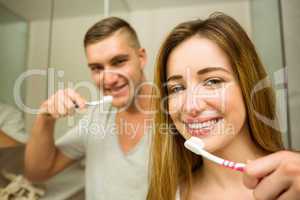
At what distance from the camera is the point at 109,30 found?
648 mm

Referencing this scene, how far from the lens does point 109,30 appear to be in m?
0.65

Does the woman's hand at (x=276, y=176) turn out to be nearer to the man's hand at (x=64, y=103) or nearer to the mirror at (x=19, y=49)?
the man's hand at (x=64, y=103)

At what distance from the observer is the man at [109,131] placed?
0.61 m

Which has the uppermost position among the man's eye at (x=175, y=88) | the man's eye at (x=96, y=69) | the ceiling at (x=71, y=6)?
the ceiling at (x=71, y=6)

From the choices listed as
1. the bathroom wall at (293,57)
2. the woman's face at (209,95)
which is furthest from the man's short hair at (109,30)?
the bathroom wall at (293,57)

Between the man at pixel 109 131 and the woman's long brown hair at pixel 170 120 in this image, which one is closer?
the woman's long brown hair at pixel 170 120

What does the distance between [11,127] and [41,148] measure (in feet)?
0.37

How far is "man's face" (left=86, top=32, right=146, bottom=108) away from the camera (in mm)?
631

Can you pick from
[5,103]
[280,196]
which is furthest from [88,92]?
[280,196]

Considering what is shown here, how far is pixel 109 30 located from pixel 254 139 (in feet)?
1.43

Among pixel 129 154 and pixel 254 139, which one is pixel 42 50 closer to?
pixel 129 154

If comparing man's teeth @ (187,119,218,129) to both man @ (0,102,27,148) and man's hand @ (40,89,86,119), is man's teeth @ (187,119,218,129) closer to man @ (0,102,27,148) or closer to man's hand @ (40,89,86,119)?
man's hand @ (40,89,86,119)

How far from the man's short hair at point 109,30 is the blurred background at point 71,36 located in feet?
0.06

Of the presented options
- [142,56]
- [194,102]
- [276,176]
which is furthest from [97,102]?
[276,176]
